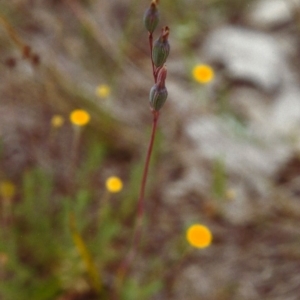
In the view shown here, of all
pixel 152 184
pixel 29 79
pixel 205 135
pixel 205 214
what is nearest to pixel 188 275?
pixel 205 214

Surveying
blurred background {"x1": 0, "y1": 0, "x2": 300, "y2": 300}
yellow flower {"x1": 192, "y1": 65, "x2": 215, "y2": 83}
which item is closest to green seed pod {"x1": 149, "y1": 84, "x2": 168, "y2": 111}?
blurred background {"x1": 0, "y1": 0, "x2": 300, "y2": 300}

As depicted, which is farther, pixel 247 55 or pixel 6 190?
pixel 247 55

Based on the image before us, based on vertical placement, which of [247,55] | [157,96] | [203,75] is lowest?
[157,96]

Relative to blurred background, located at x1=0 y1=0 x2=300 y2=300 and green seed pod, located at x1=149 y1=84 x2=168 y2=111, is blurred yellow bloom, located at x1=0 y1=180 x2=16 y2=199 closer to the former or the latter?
blurred background, located at x1=0 y1=0 x2=300 y2=300

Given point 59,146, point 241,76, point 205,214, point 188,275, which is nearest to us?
point 188,275

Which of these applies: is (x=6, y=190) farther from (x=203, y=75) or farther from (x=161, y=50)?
(x=161, y=50)

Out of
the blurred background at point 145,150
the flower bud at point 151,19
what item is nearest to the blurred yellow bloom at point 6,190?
the blurred background at point 145,150

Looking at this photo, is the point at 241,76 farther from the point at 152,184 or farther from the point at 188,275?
the point at 188,275

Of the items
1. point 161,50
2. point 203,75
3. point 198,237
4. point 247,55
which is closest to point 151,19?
point 161,50
